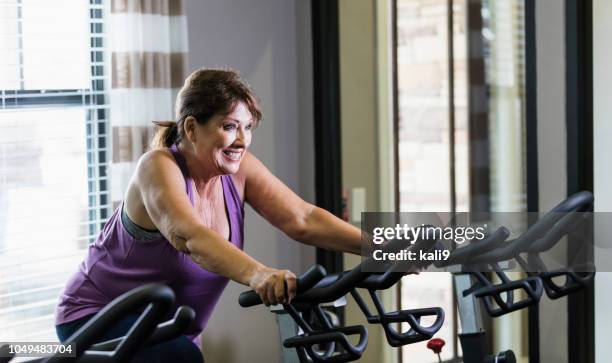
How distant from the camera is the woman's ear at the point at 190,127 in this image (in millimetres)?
2188

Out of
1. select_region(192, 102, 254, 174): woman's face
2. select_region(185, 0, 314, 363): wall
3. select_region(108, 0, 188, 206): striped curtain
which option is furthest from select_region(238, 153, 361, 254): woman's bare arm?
select_region(185, 0, 314, 363): wall

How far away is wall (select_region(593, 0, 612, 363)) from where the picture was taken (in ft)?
9.10

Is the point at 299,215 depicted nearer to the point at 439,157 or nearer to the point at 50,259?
the point at 50,259

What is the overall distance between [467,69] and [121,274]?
245cm

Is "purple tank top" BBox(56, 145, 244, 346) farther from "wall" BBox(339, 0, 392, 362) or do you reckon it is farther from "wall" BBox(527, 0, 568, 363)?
"wall" BBox(339, 0, 392, 362)

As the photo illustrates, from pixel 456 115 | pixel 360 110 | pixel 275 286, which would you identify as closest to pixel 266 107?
pixel 360 110

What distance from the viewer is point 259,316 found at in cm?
360

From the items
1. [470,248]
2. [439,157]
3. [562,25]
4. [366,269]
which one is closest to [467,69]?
[439,157]

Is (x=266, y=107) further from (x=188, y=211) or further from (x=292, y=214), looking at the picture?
(x=188, y=211)

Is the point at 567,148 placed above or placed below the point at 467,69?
below

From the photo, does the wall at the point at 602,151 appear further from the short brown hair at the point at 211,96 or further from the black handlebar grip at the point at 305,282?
the black handlebar grip at the point at 305,282

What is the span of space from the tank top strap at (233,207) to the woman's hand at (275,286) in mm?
538

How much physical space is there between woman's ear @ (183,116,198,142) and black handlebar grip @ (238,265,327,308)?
0.52 metres

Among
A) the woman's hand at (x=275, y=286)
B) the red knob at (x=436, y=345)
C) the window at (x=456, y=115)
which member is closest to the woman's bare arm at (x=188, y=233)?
the woman's hand at (x=275, y=286)
